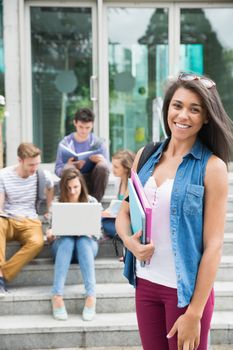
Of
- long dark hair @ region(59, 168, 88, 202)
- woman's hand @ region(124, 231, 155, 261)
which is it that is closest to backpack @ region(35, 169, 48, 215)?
long dark hair @ region(59, 168, 88, 202)

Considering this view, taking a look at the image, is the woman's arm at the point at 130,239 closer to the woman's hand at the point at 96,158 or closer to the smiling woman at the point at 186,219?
the smiling woman at the point at 186,219

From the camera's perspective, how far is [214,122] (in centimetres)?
147

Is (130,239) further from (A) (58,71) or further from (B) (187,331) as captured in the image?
(A) (58,71)

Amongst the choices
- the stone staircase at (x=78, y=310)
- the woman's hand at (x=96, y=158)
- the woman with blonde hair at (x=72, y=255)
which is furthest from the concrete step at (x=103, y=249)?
the woman's hand at (x=96, y=158)

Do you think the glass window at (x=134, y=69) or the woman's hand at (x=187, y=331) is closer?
the woman's hand at (x=187, y=331)

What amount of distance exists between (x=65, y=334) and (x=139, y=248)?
190 cm

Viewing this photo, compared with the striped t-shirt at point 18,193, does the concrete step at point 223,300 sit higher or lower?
lower

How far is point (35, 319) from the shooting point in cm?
328

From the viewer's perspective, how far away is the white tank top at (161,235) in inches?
59.6

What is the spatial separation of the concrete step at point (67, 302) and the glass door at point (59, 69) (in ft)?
9.36

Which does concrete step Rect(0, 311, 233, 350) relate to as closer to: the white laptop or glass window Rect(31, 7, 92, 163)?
the white laptop

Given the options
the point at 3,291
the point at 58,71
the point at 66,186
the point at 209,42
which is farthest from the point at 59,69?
the point at 3,291

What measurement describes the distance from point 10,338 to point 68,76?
3.75m

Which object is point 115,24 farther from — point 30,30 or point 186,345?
point 186,345
